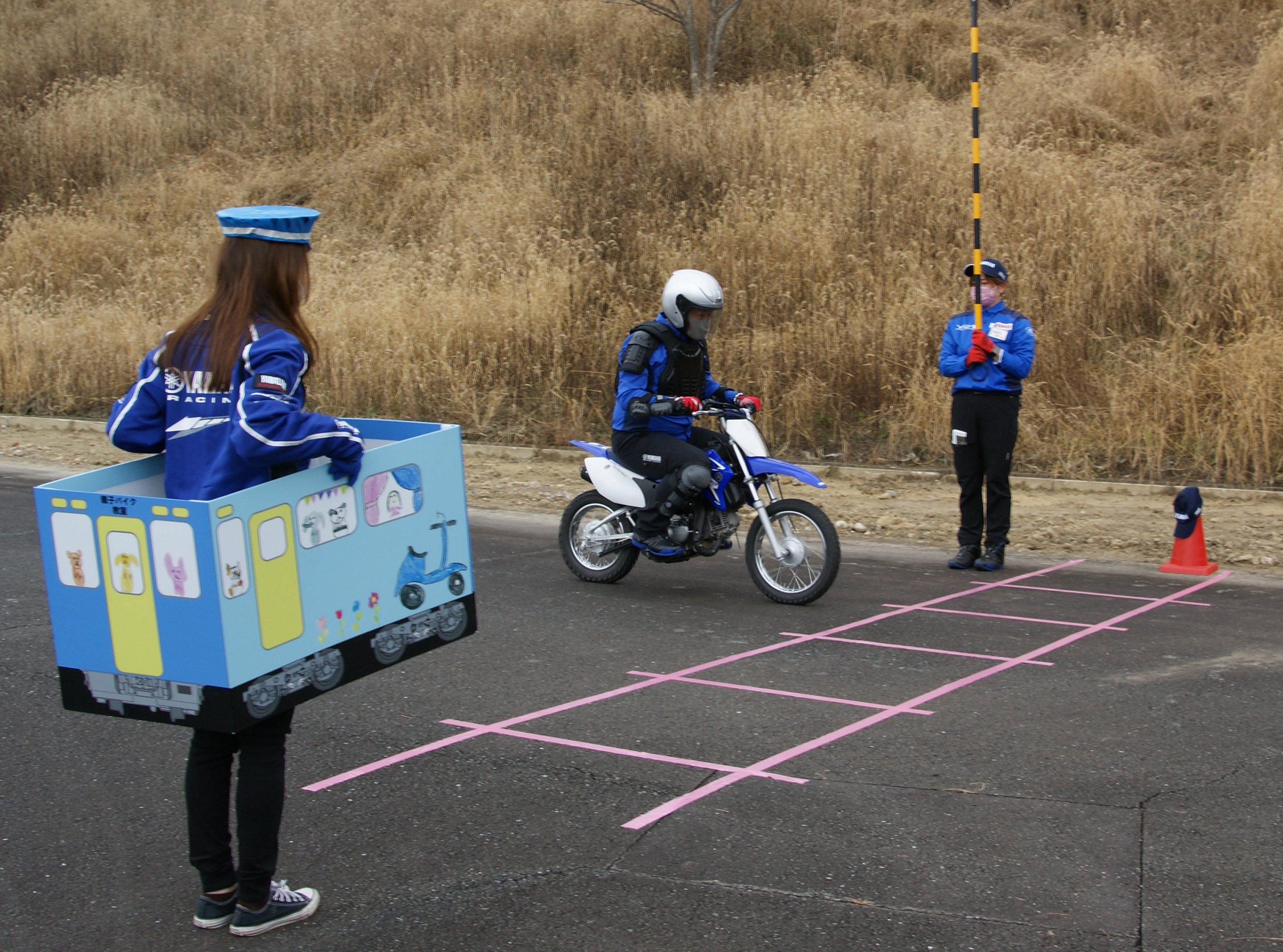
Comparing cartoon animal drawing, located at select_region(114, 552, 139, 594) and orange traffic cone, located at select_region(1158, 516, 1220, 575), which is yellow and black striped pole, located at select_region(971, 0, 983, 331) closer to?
orange traffic cone, located at select_region(1158, 516, 1220, 575)

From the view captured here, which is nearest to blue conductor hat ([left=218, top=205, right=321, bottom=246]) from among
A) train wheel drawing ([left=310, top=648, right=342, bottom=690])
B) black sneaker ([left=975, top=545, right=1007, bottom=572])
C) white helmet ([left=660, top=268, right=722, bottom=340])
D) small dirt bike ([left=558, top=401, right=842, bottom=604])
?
train wheel drawing ([left=310, top=648, right=342, bottom=690])

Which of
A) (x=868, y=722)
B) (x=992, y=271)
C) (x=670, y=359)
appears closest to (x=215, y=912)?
(x=868, y=722)

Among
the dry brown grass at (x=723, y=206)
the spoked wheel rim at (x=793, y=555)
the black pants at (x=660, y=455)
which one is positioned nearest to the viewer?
the spoked wheel rim at (x=793, y=555)

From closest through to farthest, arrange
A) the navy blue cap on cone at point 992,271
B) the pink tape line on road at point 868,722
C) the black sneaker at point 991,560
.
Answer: the pink tape line on road at point 868,722 → the navy blue cap on cone at point 992,271 → the black sneaker at point 991,560

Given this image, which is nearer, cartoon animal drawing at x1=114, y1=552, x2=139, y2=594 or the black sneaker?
cartoon animal drawing at x1=114, y1=552, x2=139, y2=594

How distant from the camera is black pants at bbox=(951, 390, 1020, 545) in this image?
8562 mm

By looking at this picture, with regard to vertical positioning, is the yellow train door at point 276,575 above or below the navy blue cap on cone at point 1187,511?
above

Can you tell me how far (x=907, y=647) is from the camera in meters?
6.68

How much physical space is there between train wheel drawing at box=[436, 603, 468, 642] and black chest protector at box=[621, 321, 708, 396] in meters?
3.81

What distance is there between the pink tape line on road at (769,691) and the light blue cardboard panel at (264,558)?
6.55ft

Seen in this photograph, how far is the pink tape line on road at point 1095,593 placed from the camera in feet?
25.0

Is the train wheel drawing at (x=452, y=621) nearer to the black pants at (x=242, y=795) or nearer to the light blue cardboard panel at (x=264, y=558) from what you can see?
the light blue cardboard panel at (x=264, y=558)

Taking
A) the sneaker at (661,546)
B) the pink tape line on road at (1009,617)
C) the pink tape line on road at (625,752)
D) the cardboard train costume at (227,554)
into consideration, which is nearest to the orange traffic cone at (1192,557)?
the pink tape line on road at (1009,617)

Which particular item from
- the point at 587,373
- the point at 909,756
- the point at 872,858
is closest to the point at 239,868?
the point at 872,858
